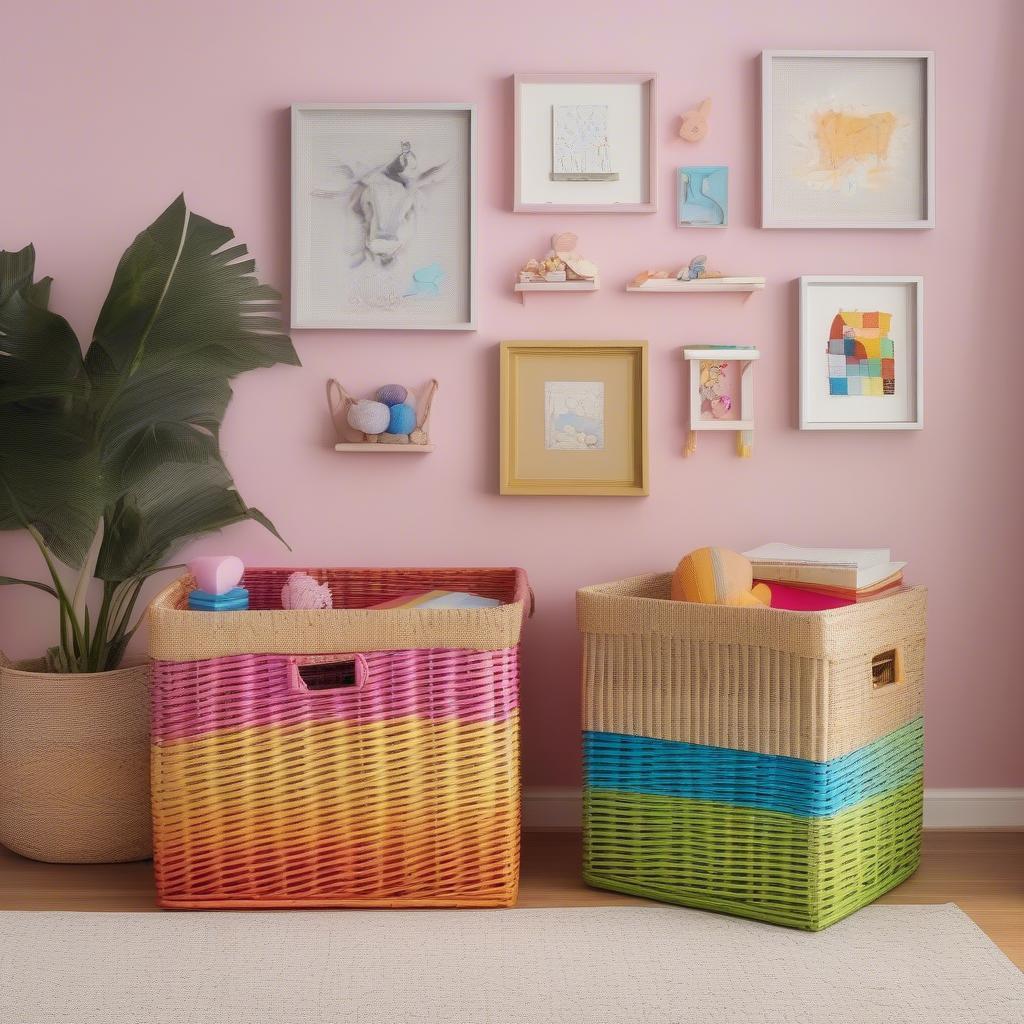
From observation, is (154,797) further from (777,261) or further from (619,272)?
(777,261)

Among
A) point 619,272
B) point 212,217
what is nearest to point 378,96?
point 212,217

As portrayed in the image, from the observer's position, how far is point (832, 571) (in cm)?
186

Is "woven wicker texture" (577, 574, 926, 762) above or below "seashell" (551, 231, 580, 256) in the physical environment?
below

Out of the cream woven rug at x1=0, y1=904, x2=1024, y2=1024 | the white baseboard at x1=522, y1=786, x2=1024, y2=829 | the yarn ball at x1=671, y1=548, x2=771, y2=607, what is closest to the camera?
the cream woven rug at x1=0, y1=904, x2=1024, y2=1024

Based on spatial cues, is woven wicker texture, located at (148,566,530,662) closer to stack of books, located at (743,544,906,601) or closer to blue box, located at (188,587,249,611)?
blue box, located at (188,587,249,611)

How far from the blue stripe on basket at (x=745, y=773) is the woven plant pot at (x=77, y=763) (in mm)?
898

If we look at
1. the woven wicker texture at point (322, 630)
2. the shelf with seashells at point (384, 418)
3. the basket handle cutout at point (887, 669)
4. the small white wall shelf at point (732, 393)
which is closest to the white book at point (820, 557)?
the basket handle cutout at point (887, 669)

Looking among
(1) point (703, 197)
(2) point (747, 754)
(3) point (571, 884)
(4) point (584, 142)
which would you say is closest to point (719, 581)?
(2) point (747, 754)

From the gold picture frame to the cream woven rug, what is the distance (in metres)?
0.90

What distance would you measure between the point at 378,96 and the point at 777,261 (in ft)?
3.09

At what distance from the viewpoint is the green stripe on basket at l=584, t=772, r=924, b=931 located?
1697mm

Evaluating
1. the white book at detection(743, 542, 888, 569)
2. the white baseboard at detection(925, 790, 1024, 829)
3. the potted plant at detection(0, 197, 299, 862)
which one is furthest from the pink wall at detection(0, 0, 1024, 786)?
the white book at detection(743, 542, 888, 569)

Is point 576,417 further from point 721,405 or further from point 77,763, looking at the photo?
point 77,763

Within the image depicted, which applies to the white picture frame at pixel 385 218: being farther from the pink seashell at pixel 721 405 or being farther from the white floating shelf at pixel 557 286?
the pink seashell at pixel 721 405
